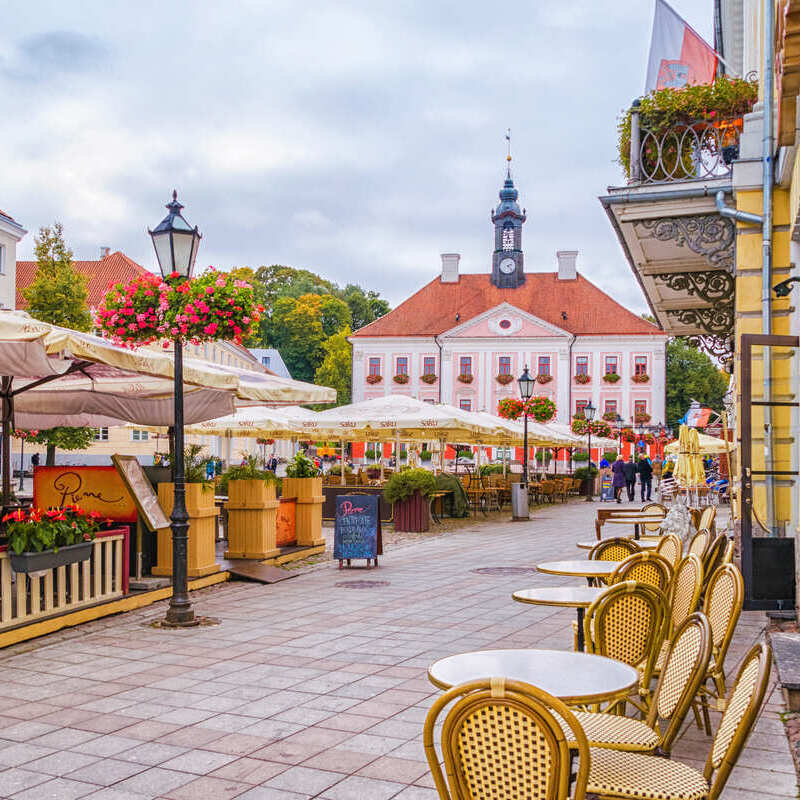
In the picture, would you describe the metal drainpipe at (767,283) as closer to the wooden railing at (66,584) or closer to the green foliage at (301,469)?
the wooden railing at (66,584)

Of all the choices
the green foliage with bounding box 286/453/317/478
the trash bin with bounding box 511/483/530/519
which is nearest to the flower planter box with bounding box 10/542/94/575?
the green foliage with bounding box 286/453/317/478

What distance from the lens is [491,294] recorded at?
226 ft

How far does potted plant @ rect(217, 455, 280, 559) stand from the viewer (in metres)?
12.4

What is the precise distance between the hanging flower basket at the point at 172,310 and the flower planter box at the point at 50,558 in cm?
Result: 194

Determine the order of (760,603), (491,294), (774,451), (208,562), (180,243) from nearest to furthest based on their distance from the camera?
(760,603)
(180,243)
(774,451)
(208,562)
(491,294)

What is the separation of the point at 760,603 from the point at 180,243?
20.0 ft

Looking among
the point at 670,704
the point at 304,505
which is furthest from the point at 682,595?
the point at 304,505

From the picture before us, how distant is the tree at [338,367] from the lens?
68.6 m

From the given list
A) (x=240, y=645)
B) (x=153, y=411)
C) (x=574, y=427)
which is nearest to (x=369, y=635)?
(x=240, y=645)

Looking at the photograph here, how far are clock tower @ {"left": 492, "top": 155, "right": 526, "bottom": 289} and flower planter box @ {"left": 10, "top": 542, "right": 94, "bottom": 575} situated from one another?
62526mm

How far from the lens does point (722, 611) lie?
4.43m

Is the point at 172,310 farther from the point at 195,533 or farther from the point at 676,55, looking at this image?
the point at 676,55

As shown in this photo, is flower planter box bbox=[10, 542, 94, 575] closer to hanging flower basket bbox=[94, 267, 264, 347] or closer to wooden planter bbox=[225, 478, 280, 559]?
hanging flower basket bbox=[94, 267, 264, 347]

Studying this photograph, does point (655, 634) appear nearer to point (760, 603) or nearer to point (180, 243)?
point (760, 603)
